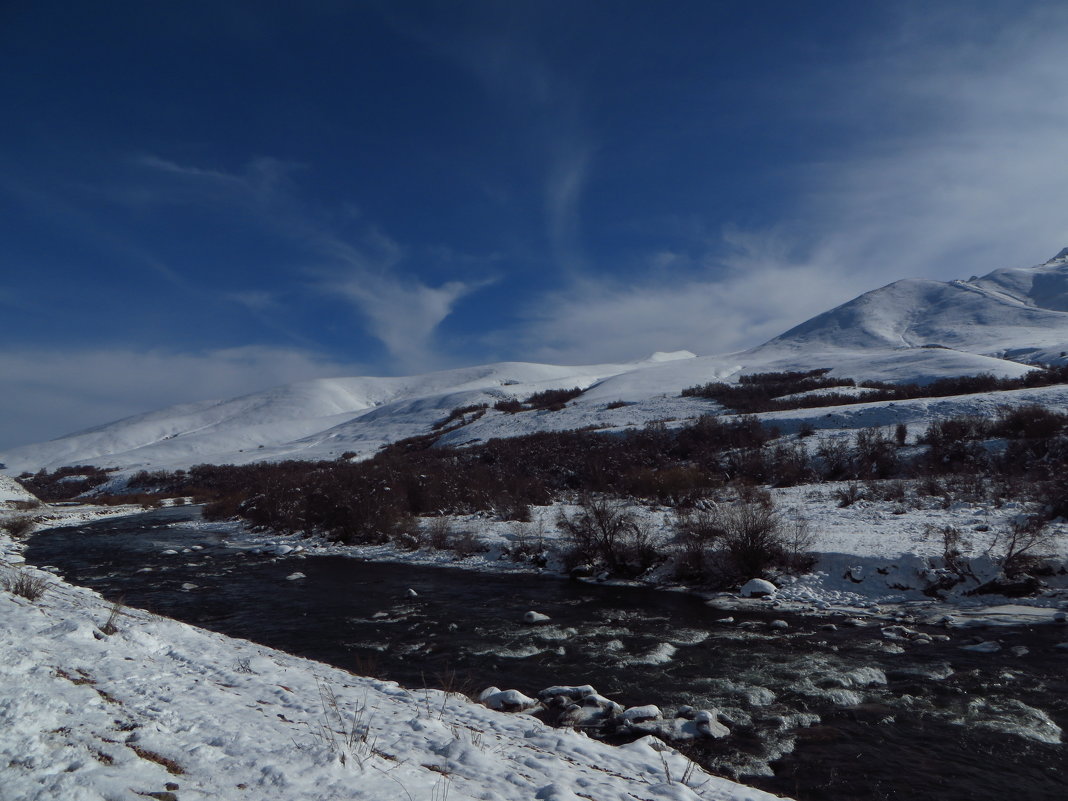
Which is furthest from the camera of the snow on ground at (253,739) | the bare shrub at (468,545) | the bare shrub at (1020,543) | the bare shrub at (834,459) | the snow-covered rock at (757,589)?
the bare shrub at (834,459)

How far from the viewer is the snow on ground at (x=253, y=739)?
4.05 metres

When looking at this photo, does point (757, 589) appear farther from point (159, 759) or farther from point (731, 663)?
point (159, 759)

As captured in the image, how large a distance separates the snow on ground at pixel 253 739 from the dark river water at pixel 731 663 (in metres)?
1.33

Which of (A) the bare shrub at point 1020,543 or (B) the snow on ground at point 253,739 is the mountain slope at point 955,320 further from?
(B) the snow on ground at point 253,739

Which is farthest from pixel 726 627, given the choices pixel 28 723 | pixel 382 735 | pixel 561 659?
pixel 28 723

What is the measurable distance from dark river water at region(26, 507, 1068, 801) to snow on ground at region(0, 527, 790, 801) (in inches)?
52.2

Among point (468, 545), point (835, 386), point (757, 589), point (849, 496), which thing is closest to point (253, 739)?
point (757, 589)

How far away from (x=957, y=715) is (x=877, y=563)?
21.0 ft

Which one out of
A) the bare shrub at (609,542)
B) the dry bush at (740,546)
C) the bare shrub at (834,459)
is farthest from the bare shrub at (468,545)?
the bare shrub at (834,459)

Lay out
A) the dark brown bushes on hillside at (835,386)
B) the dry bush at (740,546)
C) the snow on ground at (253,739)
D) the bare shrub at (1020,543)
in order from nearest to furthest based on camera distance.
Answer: the snow on ground at (253,739)
the bare shrub at (1020,543)
the dry bush at (740,546)
the dark brown bushes on hillside at (835,386)

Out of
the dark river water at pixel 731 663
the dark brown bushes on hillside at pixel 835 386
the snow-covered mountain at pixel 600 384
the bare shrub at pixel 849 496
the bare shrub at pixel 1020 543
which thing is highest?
the snow-covered mountain at pixel 600 384

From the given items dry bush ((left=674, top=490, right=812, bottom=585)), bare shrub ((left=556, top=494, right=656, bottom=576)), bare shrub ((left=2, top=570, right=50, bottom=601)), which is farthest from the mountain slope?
bare shrub ((left=2, top=570, right=50, bottom=601))

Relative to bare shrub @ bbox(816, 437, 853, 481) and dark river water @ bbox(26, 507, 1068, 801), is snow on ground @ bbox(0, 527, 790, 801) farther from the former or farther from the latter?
bare shrub @ bbox(816, 437, 853, 481)

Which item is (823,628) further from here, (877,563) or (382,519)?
(382,519)
